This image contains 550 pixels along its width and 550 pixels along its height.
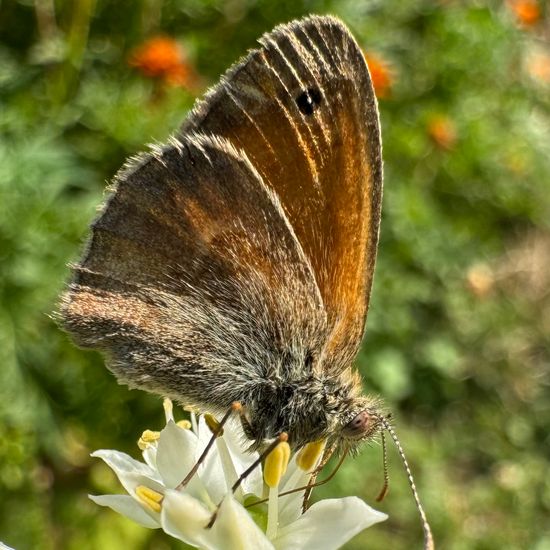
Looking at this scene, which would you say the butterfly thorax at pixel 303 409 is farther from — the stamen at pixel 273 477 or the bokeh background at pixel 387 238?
the bokeh background at pixel 387 238

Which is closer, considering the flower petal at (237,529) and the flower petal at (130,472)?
the flower petal at (237,529)

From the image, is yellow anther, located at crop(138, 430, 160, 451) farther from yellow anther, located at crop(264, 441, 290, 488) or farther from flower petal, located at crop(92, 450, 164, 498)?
yellow anther, located at crop(264, 441, 290, 488)

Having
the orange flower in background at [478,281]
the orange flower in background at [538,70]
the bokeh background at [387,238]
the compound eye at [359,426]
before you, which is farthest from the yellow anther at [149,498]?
the orange flower in background at [538,70]

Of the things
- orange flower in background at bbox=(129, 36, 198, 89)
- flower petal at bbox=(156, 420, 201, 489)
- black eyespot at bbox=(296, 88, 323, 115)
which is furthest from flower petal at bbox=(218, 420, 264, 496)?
orange flower in background at bbox=(129, 36, 198, 89)

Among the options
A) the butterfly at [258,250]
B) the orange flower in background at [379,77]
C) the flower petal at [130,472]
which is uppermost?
the orange flower in background at [379,77]

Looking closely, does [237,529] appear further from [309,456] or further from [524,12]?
[524,12]

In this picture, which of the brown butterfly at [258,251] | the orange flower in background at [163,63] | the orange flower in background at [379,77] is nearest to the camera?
the brown butterfly at [258,251]

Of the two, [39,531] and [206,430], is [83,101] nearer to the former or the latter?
[39,531]

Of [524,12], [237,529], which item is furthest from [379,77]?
[237,529]
